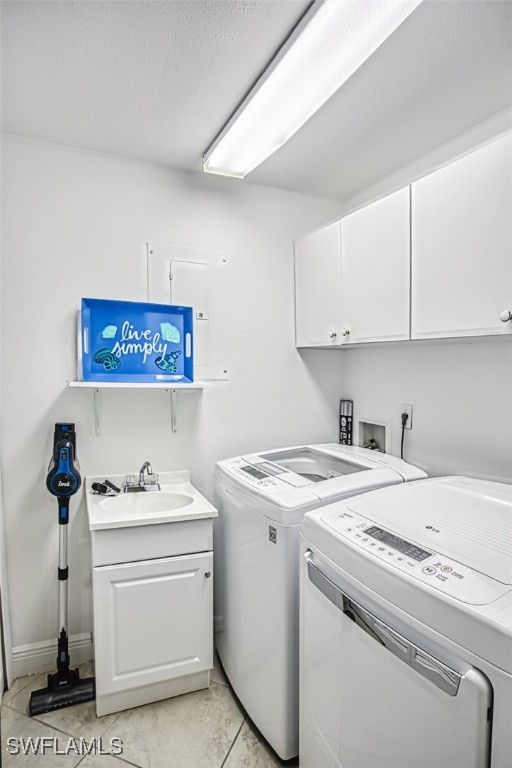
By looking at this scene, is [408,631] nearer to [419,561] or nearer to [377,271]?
[419,561]

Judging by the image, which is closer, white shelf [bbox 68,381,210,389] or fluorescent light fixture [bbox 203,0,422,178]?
fluorescent light fixture [bbox 203,0,422,178]

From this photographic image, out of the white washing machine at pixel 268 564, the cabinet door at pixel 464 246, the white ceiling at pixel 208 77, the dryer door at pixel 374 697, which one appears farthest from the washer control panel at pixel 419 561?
the white ceiling at pixel 208 77

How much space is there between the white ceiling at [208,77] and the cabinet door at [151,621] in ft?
6.15

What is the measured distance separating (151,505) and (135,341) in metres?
0.82

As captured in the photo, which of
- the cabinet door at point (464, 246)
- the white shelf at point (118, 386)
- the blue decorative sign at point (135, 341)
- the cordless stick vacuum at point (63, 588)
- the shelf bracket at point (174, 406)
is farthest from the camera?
the shelf bracket at point (174, 406)

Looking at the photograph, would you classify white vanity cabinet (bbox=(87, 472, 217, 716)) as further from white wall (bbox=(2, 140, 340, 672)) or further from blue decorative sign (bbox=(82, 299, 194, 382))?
blue decorative sign (bbox=(82, 299, 194, 382))

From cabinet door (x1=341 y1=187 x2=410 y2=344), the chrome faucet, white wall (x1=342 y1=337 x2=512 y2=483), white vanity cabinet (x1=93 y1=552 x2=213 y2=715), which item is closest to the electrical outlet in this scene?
white wall (x1=342 y1=337 x2=512 y2=483)

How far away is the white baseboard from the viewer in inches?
78.9

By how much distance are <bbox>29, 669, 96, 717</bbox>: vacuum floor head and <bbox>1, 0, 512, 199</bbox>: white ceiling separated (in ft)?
8.05

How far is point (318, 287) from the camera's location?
7.55 ft

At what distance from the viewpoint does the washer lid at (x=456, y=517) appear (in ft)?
3.36

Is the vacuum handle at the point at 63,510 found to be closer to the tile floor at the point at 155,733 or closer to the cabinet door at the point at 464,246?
the tile floor at the point at 155,733

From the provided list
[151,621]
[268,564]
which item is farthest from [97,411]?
[268,564]

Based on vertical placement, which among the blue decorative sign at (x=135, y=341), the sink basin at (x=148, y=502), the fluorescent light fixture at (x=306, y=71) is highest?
the fluorescent light fixture at (x=306, y=71)
